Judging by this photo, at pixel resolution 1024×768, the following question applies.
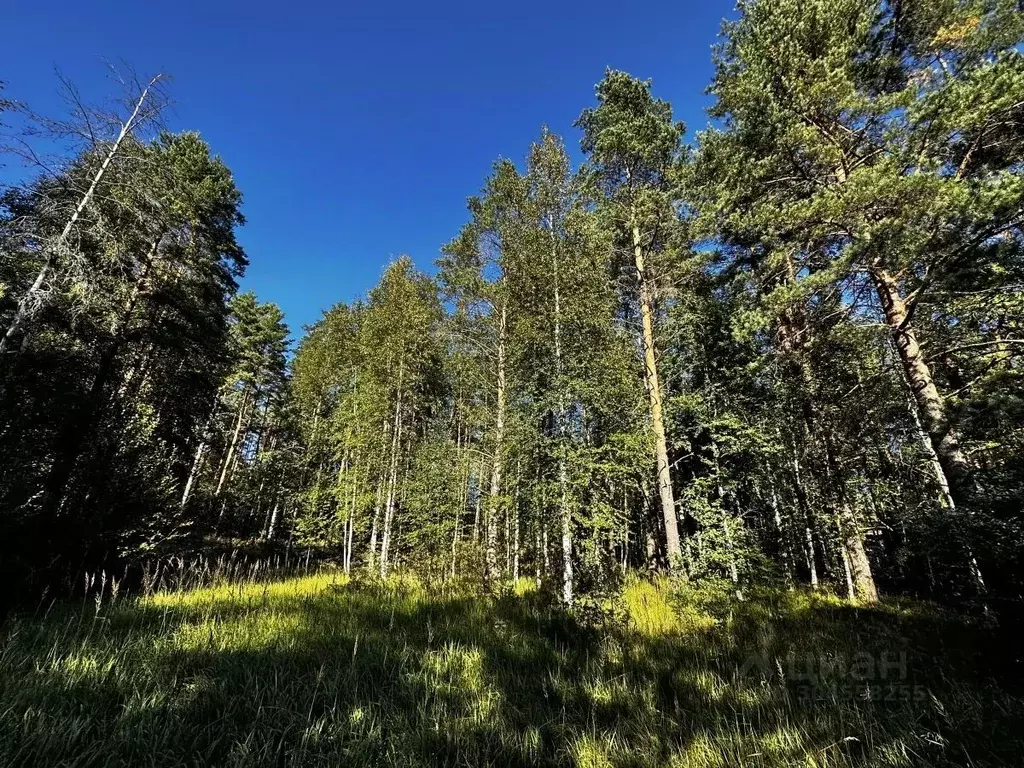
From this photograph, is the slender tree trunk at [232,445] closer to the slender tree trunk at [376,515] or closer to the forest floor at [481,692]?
the slender tree trunk at [376,515]

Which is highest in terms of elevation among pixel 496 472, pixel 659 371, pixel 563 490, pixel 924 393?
pixel 659 371

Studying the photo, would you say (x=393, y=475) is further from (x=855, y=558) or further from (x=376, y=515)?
(x=855, y=558)

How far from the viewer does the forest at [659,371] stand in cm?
436

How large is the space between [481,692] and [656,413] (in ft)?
23.4

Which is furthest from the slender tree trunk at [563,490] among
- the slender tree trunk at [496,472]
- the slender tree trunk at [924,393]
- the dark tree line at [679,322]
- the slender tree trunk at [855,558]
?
the slender tree trunk at [855,558]

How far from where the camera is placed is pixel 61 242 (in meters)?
7.30

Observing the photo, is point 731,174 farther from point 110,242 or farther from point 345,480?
point 345,480

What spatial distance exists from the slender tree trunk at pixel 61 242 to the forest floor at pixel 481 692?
488 cm

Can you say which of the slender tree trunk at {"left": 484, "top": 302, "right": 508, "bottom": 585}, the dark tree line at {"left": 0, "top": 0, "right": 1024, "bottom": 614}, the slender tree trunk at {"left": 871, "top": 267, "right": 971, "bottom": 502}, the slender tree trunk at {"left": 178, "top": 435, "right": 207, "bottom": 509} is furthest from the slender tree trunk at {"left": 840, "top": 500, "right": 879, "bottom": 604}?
the slender tree trunk at {"left": 178, "top": 435, "right": 207, "bottom": 509}

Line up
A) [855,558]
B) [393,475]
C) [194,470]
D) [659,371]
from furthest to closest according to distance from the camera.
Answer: [194,470] → [393,475] → [659,371] → [855,558]

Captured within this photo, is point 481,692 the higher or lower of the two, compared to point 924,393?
lower

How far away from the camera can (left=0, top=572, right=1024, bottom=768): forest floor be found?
8.94 ft

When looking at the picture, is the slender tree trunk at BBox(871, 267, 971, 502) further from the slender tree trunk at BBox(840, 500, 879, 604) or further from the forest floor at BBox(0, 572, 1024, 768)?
the slender tree trunk at BBox(840, 500, 879, 604)

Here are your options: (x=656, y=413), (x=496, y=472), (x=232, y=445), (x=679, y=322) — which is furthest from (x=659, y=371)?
(x=232, y=445)
